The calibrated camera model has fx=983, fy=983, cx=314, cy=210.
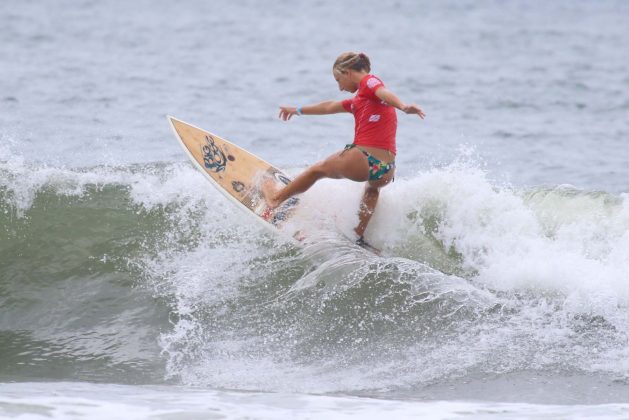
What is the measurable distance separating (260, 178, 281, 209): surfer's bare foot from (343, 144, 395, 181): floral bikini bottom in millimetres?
853

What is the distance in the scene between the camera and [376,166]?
7.70m

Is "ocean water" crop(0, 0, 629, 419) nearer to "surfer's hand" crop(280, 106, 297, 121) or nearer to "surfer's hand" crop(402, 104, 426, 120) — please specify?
"surfer's hand" crop(280, 106, 297, 121)

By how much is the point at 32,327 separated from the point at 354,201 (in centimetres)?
280

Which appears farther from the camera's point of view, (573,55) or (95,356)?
(573,55)

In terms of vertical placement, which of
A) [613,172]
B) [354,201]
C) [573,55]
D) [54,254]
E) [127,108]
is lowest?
[54,254]

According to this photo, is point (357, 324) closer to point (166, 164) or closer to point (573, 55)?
point (166, 164)

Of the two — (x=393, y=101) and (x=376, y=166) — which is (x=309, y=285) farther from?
(x=393, y=101)

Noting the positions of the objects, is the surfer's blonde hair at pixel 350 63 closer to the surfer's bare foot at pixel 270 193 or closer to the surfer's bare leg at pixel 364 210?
the surfer's bare leg at pixel 364 210

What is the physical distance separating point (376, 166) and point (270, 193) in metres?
1.14

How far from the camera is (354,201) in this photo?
8234 mm

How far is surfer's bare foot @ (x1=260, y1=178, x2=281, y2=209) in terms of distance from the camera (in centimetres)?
821

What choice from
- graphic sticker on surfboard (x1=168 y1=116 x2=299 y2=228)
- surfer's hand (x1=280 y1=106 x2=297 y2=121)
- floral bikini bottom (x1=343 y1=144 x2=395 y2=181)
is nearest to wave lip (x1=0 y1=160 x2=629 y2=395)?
graphic sticker on surfboard (x1=168 y1=116 x2=299 y2=228)

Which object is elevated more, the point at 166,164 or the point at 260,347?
the point at 166,164

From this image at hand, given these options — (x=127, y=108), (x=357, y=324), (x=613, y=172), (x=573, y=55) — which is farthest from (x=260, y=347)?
(x=573, y=55)
